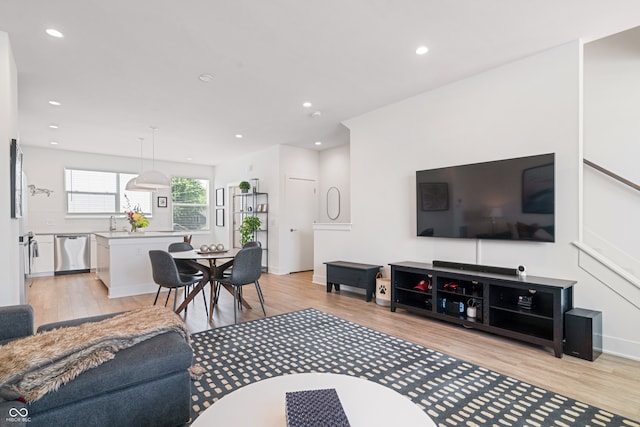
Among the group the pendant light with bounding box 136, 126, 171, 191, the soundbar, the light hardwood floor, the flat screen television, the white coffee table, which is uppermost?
the pendant light with bounding box 136, 126, 171, 191

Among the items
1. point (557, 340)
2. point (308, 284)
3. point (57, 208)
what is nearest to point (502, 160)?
point (557, 340)

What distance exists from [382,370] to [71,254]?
291 inches

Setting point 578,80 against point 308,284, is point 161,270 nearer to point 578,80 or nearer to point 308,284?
point 308,284

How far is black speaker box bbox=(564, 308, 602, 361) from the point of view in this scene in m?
2.59

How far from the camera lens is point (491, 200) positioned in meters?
3.44

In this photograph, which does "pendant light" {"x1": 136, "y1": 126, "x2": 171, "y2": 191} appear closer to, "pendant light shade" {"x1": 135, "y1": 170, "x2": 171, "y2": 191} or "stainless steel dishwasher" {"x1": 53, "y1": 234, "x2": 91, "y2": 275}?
"pendant light shade" {"x1": 135, "y1": 170, "x2": 171, "y2": 191}

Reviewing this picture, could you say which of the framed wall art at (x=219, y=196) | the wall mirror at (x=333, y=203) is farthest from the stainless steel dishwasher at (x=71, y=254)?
the wall mirror at (x=333, y=203)

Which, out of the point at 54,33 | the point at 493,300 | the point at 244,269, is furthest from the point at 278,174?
the point at 493,300

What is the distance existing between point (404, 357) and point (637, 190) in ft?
9.25

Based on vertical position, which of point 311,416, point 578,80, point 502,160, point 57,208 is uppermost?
point 578,80

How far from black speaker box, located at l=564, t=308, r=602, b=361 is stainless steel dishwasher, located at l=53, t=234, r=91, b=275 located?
8.47 m

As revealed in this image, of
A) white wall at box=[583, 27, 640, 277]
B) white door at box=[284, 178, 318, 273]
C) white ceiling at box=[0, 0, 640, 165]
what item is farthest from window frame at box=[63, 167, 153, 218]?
white wall at box=[583, 27, 640, 277]

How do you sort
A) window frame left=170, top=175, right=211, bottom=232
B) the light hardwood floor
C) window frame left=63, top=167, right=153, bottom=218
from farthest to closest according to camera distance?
1. window frame left=170, top=175, right=211, bottom=232
2. window frame left=63, top=167, right=153, bottom=218
3. the light hardwood floor

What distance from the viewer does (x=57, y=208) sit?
725 cm
